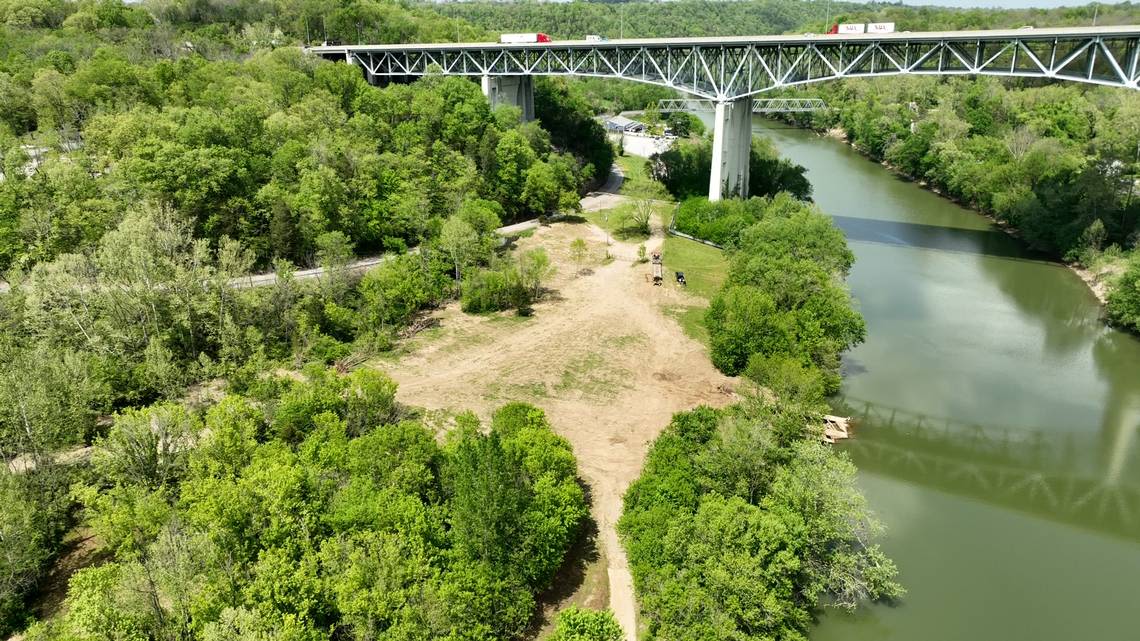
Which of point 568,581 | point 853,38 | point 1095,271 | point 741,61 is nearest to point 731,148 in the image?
point 741,61

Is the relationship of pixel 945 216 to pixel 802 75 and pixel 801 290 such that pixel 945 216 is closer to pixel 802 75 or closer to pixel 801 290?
pixel 802 75

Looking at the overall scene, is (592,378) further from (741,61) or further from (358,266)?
(741,61)

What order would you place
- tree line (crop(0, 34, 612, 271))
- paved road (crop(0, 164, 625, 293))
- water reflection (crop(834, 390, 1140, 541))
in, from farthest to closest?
paved road (crop(0, 164, 625, 293)) → tree line (crop(0, 34, 612, 271)) → water reflection (crop(834, 390, 1140, 541))

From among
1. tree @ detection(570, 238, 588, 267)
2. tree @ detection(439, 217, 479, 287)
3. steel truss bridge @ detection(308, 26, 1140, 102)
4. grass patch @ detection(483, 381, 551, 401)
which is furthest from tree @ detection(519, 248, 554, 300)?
steel truss bridge @ detection(308, 26, 1140, 102)

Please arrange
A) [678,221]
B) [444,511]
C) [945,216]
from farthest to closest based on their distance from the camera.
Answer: [945,216] < [678,221] < [444,511]

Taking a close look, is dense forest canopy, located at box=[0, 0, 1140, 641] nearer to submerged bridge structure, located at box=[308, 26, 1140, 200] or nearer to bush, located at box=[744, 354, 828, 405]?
bush, located at box=[744, 354, 828, 405]

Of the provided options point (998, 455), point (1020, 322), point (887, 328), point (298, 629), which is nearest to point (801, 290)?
point (887, 328)
